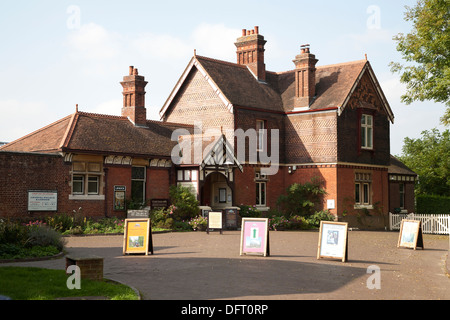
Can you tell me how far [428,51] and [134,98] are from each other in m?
15.8

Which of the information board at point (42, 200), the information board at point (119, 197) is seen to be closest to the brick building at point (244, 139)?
the information board at point (119, 197)

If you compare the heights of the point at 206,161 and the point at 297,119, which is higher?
the point at 297,119

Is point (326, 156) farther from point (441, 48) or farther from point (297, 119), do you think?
point (441, 48)

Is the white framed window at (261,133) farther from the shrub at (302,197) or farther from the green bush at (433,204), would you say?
the green bush at (433,204)

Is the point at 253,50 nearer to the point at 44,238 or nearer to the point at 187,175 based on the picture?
the point at 187,175

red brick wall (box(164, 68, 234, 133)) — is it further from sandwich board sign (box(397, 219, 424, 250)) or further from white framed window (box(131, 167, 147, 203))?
sandwich board sign (box(397, 219, 424, 250))

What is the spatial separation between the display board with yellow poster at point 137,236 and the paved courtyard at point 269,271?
1.14 ft

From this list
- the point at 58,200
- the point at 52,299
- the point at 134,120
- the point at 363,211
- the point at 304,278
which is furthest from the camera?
the point at 363,211

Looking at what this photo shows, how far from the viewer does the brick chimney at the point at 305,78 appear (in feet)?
114

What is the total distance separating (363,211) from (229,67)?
478 inches

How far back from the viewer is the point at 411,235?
823 inches

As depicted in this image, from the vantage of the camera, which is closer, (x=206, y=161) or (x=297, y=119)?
(x=206, y=161)

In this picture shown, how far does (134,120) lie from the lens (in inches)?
1246

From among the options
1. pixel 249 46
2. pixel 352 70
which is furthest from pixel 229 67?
pixel 352 70
